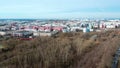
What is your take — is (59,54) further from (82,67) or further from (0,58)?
(0,58)

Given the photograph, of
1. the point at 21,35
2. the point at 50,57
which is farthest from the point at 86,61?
the point at 21,35

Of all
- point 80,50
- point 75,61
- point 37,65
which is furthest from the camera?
point 80,50

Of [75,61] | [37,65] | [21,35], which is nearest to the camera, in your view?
[37,65]

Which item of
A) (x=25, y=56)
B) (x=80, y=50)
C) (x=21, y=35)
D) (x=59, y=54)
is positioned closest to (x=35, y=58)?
(x=25, y=56)

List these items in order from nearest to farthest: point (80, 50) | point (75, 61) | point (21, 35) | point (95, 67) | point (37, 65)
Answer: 1. point (37, 65)
2. point (95, 67)
3. point (75, 61)
4. point (80, 50)
5. point (21, 35)

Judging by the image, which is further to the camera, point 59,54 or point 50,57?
point 59,54

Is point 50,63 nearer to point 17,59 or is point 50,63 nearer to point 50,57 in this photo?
Result: point 50,57

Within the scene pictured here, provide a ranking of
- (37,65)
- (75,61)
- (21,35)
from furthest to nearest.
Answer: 1. (21,35)
2. (75,61)
3. (37,65)

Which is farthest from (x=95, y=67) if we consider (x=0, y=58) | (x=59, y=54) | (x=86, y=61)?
(x=0, y=58)

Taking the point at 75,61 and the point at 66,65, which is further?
the point at 75,61
